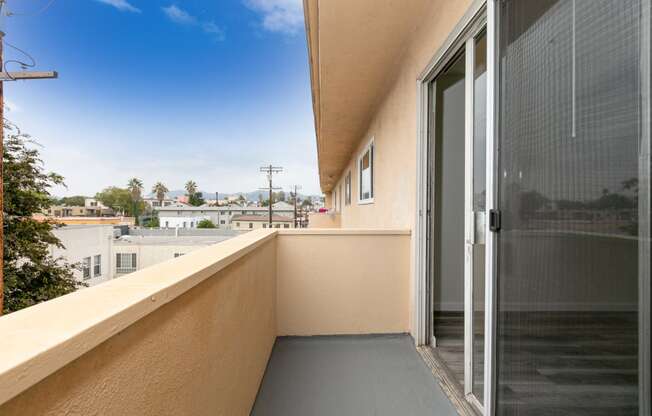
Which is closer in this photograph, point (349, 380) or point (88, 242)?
point (349, 380)

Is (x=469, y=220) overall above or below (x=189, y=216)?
above

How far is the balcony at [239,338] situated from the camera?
51 centimetres

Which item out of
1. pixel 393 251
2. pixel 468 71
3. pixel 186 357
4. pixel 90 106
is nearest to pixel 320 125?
pixel 393 251

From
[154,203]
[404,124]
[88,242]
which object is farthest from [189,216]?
[404,124]

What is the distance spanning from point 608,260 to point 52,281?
7004 millimetres

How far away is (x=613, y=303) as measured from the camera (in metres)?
0.85

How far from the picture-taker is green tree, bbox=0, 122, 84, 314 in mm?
5055

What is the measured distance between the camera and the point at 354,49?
287cm

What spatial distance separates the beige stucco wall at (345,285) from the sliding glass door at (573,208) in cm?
133

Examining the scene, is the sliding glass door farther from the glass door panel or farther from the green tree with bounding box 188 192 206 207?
the green tree with bounding box 188 192 206 207

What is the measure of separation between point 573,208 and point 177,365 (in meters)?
1.18

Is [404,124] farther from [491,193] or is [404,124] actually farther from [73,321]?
[73,321]

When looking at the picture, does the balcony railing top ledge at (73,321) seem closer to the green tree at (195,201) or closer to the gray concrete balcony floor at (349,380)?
the gray concrete balcony floor at (349,380)

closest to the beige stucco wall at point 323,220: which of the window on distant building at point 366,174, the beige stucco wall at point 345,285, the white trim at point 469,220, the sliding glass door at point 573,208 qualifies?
the window on distant building at point 366,174
